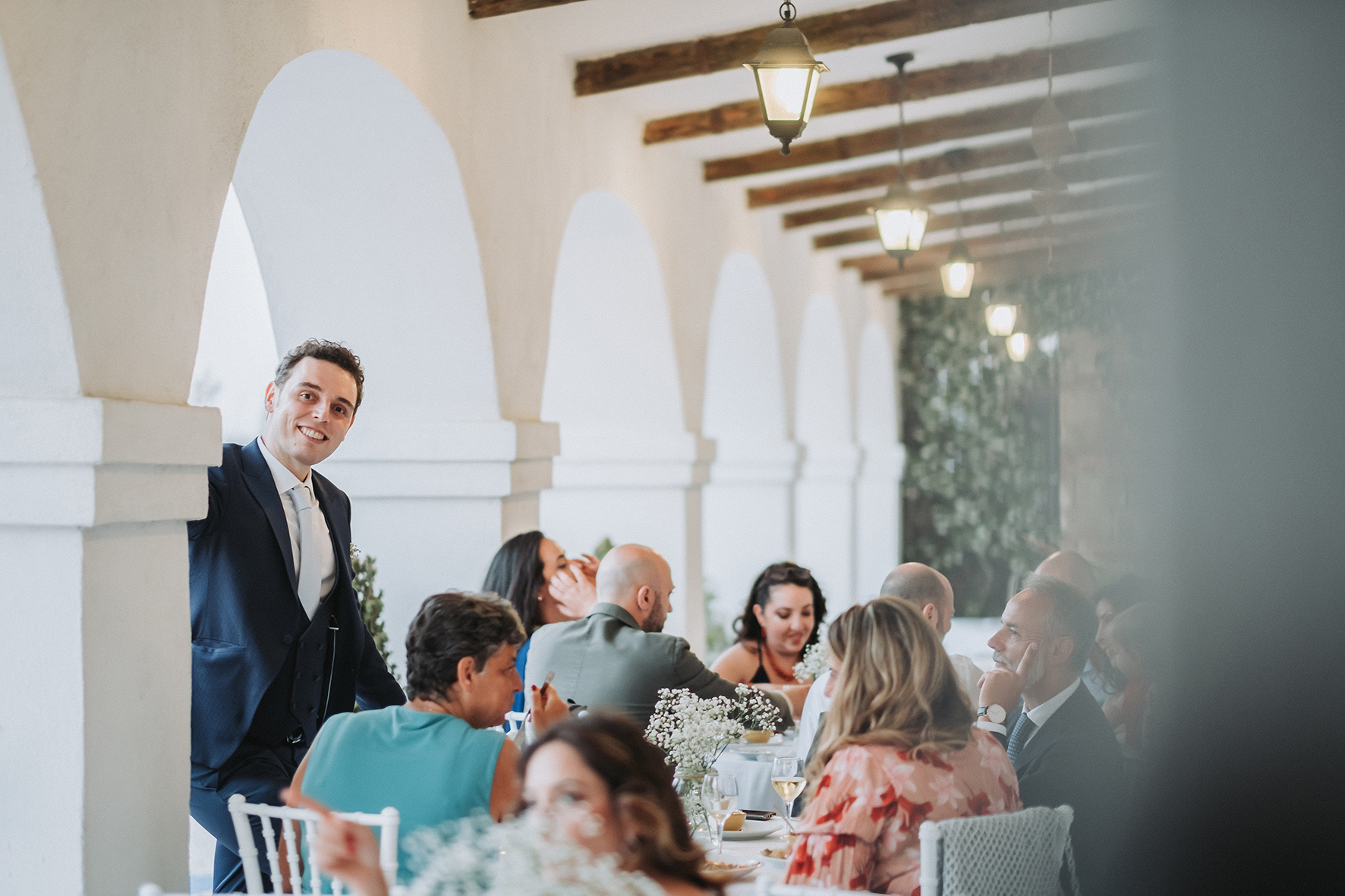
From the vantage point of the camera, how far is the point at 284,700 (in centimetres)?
260

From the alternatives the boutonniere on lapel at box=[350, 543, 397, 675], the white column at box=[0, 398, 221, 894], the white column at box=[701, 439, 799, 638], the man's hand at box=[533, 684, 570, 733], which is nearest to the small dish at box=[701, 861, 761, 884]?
the man's hand at box=[533, 684, 570, 733]

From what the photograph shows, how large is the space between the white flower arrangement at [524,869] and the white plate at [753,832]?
1.39 m

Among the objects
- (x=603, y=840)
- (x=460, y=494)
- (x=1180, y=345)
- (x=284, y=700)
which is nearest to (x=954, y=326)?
(x=460, y=494)

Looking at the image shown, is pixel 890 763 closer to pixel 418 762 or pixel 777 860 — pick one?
pixel 777 860

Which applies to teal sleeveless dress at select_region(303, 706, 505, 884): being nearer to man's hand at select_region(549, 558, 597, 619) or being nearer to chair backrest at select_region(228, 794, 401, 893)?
chair backrest at select_region(228, 794, 401, 893)

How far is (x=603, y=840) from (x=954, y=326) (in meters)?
12.0

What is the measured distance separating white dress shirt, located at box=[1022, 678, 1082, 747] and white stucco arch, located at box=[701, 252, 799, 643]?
5.01 m

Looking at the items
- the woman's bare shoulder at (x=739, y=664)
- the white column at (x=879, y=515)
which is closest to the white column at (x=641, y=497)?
the woman's bare shoulder at (x=739, y=664)

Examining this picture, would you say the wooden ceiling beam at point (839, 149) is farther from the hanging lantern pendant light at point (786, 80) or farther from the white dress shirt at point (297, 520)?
the white dress shirt at point (297, 520)

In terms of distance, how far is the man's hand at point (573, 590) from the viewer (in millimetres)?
3857

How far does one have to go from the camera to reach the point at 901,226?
522cm

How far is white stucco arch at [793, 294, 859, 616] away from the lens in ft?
33.7

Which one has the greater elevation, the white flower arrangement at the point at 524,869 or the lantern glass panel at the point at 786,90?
the lantern glass panel at the point at 786,90

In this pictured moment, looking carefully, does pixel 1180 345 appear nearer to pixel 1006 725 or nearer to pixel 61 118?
pixel 61 118
